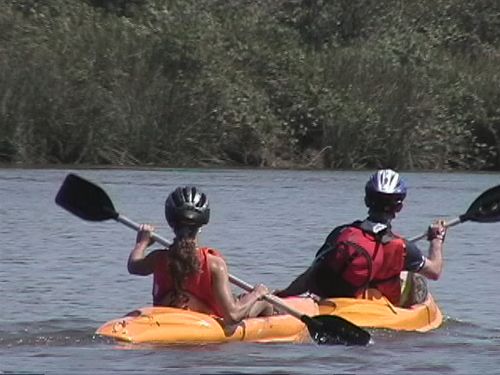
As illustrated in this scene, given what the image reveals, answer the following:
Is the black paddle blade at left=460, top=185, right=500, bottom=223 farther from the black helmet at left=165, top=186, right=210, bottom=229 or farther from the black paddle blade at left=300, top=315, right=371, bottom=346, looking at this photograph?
the black helmet at left=165, top=186, right=210, bottom=229

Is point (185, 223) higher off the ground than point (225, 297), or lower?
higher

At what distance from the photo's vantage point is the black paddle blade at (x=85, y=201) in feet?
48.3

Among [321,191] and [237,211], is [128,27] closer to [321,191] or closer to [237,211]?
[321,191]

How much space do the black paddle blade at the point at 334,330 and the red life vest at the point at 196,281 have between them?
0.86m

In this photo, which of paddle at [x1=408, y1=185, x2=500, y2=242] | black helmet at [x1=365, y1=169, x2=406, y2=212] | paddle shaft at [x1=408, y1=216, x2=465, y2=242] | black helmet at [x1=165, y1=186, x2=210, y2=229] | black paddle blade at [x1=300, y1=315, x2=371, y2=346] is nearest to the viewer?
black helmet at [x1=165, y1=186, x2=210, y2=229]

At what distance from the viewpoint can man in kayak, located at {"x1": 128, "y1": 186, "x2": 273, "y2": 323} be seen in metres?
12.9

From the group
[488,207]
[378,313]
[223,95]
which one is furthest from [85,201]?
[223,95]

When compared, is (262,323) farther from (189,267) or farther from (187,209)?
(187,209)

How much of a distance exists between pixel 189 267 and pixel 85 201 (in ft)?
6.89

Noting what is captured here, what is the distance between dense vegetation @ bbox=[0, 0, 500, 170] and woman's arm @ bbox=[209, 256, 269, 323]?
2461 centimetres

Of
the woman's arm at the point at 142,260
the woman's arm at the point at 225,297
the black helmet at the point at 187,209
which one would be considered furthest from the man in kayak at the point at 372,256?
the black helmet at the point at 187,209

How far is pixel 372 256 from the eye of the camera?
1445 centimetres

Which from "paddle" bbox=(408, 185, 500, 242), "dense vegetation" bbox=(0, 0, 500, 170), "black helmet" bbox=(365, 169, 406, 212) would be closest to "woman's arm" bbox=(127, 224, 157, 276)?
"black helmet" bbox=(365, 169, 406, 212)

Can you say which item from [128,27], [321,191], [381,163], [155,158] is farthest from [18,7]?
[321,191]
